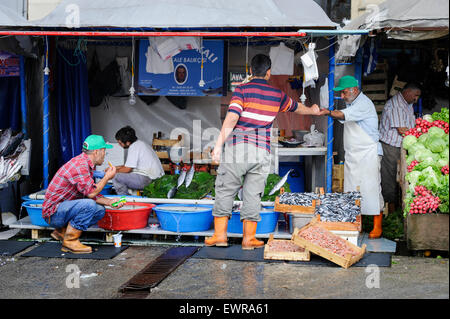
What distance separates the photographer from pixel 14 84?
32.4 feet

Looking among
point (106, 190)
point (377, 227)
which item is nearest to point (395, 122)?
point (377, 227)

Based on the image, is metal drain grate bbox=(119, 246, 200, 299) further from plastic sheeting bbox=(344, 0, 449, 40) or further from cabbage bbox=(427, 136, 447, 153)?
plastic sheeting bbox=(344, 0, 449, 40)

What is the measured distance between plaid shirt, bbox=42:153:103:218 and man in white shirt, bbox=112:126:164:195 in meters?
1.50

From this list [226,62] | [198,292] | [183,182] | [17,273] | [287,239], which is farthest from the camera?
[226,62]

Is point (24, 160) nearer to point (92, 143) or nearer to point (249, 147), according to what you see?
point (92, 143)

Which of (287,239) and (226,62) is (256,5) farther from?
(287,239)

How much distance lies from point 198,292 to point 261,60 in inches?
117

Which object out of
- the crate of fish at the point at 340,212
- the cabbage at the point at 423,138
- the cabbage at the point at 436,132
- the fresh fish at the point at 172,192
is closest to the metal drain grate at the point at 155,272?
the fresh fish at the point at 172,192

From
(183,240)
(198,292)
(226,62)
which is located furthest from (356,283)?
(226,62)

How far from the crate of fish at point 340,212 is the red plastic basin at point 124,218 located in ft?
7.88

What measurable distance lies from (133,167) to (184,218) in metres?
1.59

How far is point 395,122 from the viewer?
336 inches

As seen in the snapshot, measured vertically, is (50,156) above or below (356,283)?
above

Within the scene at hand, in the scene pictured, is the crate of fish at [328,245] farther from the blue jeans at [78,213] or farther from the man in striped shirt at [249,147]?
the blue jeans at [78,213]
